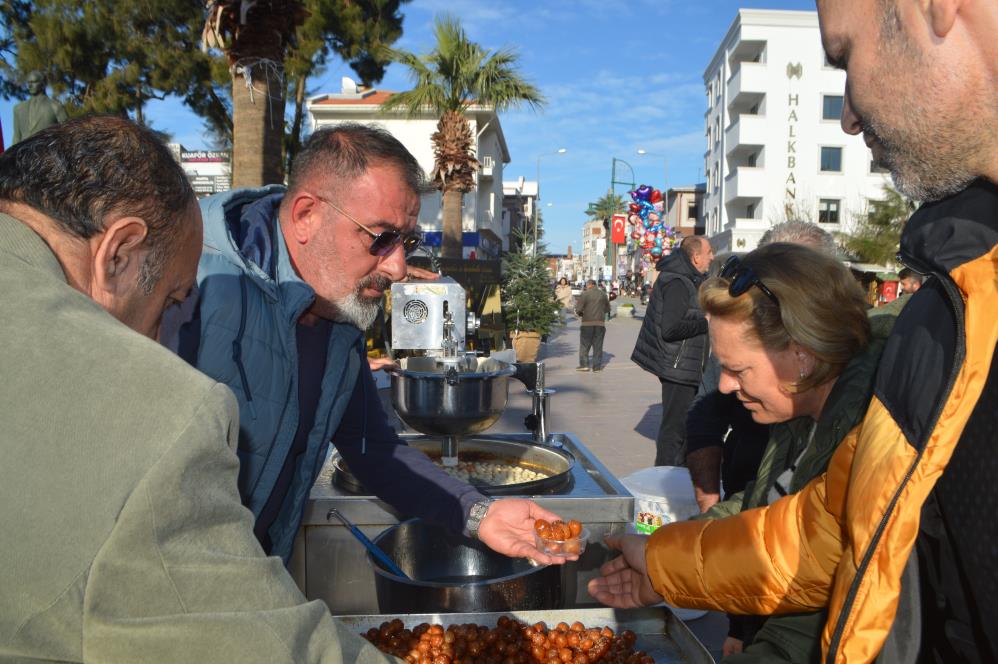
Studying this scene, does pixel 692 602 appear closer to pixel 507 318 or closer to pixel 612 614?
pixel 612 614

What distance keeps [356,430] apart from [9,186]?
161 cm

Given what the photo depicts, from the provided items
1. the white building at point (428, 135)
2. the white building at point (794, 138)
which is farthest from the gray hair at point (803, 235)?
the white building at point (794, 138)

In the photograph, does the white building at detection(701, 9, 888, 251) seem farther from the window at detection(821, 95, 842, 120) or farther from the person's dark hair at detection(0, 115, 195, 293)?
the person's dark hair at detection(0, 115, 195, 293)

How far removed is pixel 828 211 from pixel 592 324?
30.3 metres

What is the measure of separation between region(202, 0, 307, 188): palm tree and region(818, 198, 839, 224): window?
1455 inches

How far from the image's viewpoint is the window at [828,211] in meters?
38.5

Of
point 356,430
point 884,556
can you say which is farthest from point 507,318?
point 884,556

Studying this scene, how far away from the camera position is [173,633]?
805 mm

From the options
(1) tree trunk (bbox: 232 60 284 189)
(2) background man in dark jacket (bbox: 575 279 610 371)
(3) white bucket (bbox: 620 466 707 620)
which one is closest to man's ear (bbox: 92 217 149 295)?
(3) white bucket (bbox: 620 466 707 620)

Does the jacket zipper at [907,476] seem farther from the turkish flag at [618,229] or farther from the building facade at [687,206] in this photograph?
the building facade at [687,206]

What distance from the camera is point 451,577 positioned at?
8.26ft

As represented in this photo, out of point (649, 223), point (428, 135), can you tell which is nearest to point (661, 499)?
point (649, 223)

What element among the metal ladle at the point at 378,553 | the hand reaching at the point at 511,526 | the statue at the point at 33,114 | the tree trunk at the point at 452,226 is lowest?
the metal ladle at the point at 378,553

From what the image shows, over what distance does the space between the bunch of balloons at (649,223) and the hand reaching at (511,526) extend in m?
27.2
